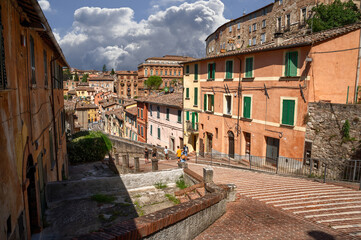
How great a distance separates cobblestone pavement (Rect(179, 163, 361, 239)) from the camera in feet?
22.5

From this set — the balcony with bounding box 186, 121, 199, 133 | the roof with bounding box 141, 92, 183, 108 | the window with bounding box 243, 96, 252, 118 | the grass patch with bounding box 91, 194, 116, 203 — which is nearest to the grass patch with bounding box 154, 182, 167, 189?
the grass patch with bounding box 91, 194, 116, 203

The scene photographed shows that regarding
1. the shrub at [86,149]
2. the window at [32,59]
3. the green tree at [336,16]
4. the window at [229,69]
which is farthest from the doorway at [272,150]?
the green tree at [336,16]

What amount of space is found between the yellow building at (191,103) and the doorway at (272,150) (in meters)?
9.69

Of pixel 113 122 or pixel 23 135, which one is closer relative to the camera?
pixel 23 135

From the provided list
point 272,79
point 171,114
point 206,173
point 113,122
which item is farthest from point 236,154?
point 113,122

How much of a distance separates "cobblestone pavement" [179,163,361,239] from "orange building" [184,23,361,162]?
8.14 m

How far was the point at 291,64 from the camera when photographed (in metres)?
18.3

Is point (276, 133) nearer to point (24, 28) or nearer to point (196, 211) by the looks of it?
point (196, 211)

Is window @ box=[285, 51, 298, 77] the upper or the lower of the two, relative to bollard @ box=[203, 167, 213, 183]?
upper

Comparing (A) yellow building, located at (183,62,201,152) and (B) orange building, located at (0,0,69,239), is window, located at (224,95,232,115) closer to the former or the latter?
(A) yellow building, located at (183,62,201,152)

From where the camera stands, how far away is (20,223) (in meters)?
5.41

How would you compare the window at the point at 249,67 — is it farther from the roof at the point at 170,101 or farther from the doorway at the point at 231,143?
the roof at the point at 170,101

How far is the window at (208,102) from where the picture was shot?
27.0m

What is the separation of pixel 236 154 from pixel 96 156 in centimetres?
1299
